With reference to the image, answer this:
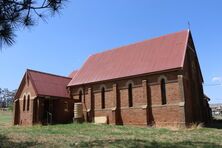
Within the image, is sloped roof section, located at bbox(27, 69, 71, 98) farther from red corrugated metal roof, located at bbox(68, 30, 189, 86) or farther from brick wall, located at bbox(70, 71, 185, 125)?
brick wall, located at bbox(70, 71, 185, 125)

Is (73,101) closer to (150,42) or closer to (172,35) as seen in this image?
(150,42)

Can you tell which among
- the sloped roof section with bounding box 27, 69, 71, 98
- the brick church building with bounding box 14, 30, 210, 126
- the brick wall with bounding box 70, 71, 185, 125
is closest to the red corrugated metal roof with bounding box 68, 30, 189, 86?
the brick church building with bounding box 14, 30, 210, 126

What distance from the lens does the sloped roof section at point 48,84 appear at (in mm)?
32531

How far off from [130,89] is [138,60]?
374 cm

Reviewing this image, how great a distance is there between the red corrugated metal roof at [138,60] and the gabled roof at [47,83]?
1.58 metres

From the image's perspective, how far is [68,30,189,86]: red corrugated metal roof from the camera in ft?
91.5

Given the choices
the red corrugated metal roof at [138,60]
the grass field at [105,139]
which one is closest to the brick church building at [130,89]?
the red corrugated metal roof at [138,60]

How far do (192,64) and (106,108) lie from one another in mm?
11242

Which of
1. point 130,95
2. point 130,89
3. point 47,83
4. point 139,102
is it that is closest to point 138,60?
point 130,89

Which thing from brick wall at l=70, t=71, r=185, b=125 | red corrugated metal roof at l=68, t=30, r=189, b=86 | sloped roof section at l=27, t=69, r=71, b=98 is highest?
red corrugated metal roof at l=68, t=30, r=189, b=86

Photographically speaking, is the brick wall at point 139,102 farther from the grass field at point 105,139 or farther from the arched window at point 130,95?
the grass field at point 105,139

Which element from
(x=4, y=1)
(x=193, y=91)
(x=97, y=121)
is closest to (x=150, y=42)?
(x=193, y=91)

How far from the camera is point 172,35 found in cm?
3117

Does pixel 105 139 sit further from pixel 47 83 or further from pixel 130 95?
pixel 47 83
